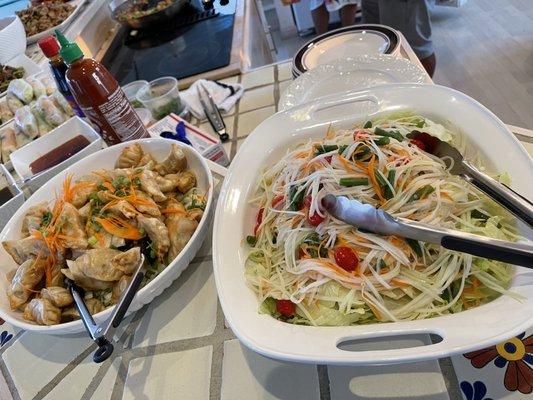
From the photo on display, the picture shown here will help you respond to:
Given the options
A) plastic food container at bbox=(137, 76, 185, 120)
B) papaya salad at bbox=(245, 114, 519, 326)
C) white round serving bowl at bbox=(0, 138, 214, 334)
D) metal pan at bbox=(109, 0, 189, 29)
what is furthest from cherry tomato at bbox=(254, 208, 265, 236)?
metal pan at bbox=(109, 0, 189, 29)

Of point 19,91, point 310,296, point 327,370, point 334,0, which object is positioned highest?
point 19,91

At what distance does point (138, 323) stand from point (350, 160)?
558 mm

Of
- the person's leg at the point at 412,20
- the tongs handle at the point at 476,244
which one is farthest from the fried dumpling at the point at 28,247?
the person's leg at the point at 412,20

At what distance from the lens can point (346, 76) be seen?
3.47 ft

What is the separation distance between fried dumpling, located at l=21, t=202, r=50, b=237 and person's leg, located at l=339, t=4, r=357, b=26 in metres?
3.62

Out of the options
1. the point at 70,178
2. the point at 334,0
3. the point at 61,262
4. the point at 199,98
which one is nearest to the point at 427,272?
the point at 61,262

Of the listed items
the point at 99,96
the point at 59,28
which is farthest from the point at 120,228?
the point at 59,28

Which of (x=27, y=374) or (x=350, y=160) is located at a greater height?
(x=350, y=160)

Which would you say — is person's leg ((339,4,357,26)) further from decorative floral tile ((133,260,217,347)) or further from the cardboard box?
decorative floral tile ((133,260,217,347))

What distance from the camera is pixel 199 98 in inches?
53.7

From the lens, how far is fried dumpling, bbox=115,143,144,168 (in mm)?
969

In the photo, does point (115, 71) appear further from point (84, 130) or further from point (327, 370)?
point (327, 370)

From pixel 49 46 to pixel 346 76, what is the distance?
843 mm

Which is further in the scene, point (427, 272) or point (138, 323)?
point (138, 323)
